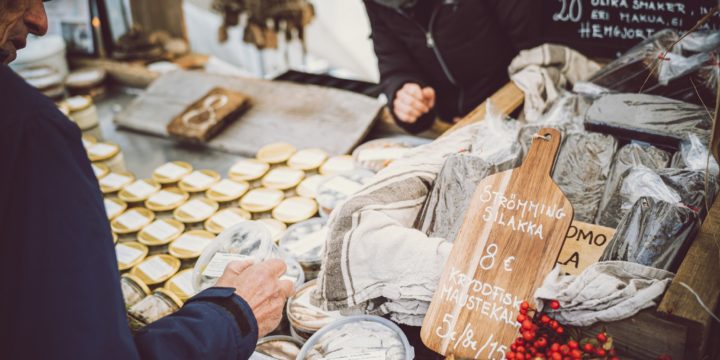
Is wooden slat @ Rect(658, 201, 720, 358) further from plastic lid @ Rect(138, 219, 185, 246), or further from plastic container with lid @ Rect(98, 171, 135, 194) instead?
plastic container with lid @ Rect(98, 171, 135, 194)

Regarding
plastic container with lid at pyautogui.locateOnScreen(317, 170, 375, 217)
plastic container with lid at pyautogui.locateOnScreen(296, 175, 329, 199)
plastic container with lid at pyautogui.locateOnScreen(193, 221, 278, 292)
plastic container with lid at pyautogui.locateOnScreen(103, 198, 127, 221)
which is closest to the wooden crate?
plastic container with lid at pyautogui.locateOnScreen(193, 221, 278, 292)

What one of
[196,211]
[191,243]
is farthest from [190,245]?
[196,211]

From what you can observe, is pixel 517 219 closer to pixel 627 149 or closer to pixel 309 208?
pixel 627 149

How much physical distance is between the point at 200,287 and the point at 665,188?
1.45m

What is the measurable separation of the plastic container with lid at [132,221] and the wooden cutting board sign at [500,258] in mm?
1512

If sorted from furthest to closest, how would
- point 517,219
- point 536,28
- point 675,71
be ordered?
point 536,28 → point 675,71 → point 517,219

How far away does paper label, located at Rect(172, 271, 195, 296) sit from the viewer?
1.96 m

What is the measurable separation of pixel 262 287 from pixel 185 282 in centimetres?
66

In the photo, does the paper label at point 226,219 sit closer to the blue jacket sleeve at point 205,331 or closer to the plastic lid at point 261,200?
the plastic lid at point 261,200

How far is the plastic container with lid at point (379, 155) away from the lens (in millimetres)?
2457

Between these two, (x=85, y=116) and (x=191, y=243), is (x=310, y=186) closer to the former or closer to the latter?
(x=191, y=243)

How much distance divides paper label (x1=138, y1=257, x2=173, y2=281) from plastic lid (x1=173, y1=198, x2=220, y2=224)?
0.29 metres

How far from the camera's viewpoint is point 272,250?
1798mm

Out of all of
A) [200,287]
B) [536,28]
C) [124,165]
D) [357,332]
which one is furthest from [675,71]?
[124,165]
